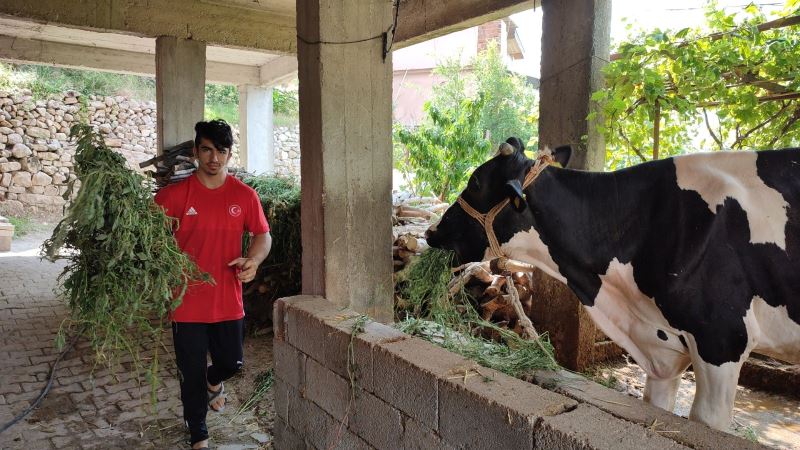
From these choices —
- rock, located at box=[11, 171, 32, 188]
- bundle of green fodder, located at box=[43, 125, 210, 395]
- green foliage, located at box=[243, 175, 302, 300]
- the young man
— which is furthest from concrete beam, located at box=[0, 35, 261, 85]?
rock, located at box=[11, 171, 32, 188]

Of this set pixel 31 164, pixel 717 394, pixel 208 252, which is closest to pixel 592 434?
pixel 717 394

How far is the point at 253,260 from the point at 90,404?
86.0 inches

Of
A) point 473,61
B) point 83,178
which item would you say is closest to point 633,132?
point 83,178

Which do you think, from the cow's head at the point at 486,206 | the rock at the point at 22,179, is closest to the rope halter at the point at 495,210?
the cow's head at the point at 486,206

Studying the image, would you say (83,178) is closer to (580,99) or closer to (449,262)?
(449,262)

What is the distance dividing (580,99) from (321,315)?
9.21 ft

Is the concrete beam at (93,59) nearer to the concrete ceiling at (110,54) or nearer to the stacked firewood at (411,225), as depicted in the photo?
the concrete ceiling at (110,54)

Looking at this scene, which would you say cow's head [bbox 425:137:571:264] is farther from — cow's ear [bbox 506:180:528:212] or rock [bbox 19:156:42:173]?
rock [bbox 19:156:42:173]

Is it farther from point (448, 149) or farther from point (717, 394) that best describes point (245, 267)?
point (448, 149)

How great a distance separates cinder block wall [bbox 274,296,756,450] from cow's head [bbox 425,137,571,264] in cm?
68

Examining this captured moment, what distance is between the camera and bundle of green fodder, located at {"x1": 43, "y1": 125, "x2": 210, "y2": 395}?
280 cm

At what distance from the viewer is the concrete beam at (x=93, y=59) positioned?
9406 mm

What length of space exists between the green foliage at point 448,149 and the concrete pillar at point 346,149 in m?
8.03

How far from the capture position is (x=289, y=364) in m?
3.72
